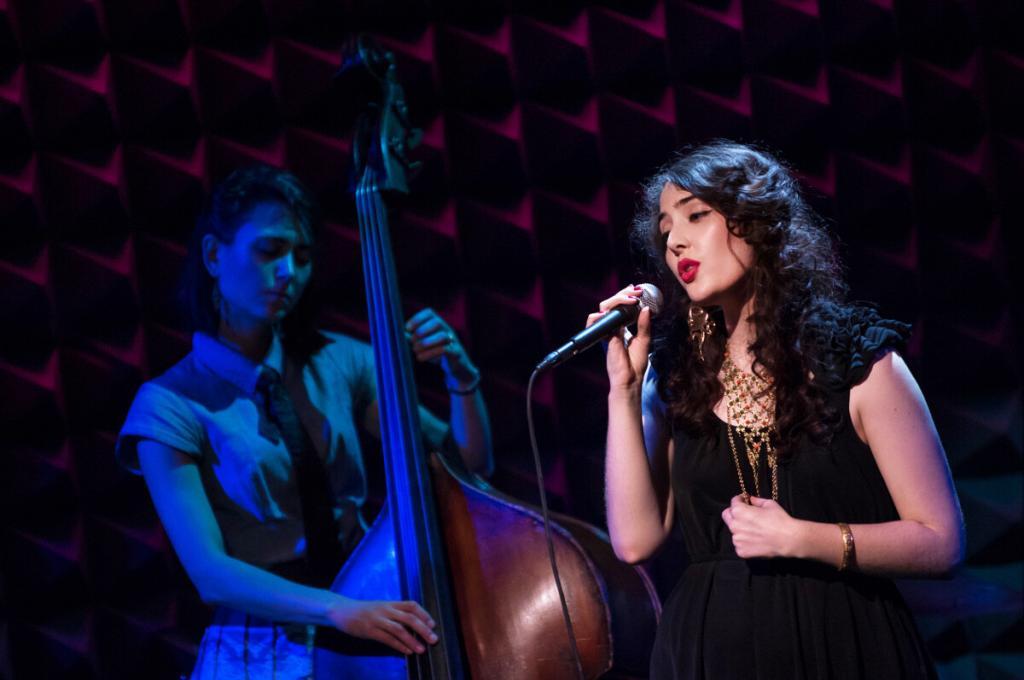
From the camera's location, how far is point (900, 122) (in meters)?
2.83

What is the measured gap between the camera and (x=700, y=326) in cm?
186

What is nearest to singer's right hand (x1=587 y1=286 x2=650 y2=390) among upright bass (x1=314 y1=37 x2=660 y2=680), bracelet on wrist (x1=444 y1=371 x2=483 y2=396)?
upright bass (x1=314 y1=37 x2=660 y2=680)

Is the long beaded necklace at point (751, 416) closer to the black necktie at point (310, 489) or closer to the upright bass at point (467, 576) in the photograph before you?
the upright bass at point (467, 576)

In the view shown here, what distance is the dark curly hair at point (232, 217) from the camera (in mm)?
2445

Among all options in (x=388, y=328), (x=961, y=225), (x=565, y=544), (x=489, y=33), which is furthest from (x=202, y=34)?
(x=961, y=225)

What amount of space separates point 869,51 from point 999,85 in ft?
1.18

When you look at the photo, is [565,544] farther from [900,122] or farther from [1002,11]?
[1002,11]

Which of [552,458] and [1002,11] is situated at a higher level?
[1002,11]

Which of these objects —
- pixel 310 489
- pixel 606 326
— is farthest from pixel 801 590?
pixel 310 489

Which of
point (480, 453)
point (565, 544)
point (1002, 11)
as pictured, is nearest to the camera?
point (565, 544)

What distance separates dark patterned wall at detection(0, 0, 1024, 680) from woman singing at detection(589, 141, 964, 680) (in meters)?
0.98

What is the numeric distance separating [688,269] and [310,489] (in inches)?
41.3

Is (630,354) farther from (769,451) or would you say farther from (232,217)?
(232,217)

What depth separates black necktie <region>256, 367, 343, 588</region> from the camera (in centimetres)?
230
